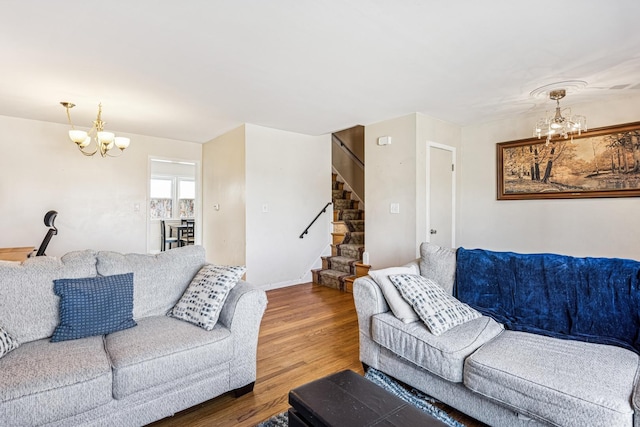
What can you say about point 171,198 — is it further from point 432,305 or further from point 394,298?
point 432,305

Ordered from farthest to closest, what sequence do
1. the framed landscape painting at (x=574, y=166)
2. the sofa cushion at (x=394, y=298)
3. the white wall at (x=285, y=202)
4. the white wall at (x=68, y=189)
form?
the white wall at (x=285, y=202), the white wall at (x=68, y=189), the framed landscape painting at (x=574, y=166), the sofa cushion at (x=394, y=298)

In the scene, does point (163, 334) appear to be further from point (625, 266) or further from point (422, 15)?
point (625, 266)

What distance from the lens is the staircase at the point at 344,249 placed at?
475 centimetres

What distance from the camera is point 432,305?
210cm

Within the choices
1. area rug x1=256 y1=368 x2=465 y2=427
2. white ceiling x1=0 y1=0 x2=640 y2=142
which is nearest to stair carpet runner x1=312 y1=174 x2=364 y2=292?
white ceiling x1=0 y1=0 x2=640 y2=142

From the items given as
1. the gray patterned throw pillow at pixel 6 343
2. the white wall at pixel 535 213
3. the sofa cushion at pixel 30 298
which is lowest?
the gray patterned throw pillow at pixel 6 343

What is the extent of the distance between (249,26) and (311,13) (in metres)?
0.42

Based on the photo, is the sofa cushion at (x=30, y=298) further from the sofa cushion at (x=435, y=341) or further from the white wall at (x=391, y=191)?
the white wall at (x=391, y=191)

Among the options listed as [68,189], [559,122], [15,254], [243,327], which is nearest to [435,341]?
[243,327]

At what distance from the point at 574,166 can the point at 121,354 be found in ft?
14.8

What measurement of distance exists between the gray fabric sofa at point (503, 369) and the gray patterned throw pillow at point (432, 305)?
54 millimetres

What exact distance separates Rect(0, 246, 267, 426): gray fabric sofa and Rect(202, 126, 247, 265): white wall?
223 centimetres

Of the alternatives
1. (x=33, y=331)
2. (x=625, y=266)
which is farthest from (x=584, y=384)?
(x=33, y=331)

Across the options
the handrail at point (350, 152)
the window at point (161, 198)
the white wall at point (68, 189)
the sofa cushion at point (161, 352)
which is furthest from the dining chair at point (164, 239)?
the sofa cushion at point (161, 352)
